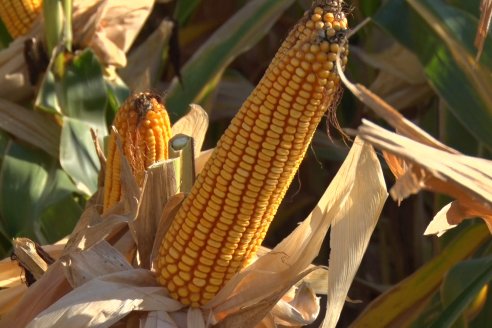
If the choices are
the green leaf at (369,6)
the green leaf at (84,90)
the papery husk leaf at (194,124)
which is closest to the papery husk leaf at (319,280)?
the papery husk leaf at (194,124)

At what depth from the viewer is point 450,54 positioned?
8.50 feet

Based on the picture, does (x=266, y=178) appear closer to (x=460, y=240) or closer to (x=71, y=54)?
(x=460, y=240)

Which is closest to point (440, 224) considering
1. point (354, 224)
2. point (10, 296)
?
point (354, 224)

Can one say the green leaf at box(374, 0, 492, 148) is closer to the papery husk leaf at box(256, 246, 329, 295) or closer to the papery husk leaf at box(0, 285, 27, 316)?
the papery husk leaf at box(256, 246, 329, 295)

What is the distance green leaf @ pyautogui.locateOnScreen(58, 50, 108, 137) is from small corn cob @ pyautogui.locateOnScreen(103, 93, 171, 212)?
3.06 ft

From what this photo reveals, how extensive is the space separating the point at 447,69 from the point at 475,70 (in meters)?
0.13

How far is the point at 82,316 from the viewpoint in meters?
1.68

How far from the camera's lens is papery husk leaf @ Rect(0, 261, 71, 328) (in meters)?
1.83

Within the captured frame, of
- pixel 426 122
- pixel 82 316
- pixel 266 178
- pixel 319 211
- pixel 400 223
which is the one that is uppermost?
pixel 266 178

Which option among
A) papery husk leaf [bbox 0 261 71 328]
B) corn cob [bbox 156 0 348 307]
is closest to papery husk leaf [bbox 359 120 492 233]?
corn cob [bbox 156 0 348 307]

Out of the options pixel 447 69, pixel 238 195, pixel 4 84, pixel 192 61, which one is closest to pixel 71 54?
pixel 4 84

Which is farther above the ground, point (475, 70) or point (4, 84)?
point (475, 70)

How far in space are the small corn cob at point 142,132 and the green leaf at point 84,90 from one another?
93 cm

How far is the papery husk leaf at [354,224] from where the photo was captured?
67.4 inches
